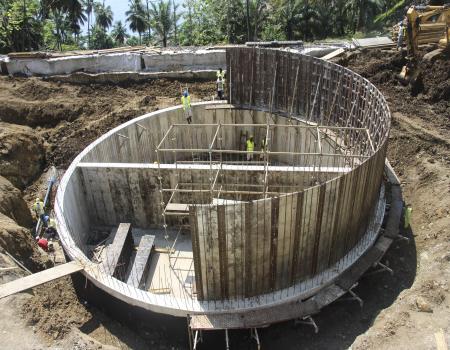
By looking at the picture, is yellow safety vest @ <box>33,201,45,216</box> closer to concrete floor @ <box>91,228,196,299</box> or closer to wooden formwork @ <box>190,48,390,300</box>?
concrete floor @ <box>91,228,196,299</box>

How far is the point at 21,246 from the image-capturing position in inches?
438

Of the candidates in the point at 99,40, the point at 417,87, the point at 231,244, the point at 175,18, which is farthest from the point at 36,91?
the point at 99,40

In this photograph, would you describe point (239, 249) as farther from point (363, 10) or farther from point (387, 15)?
point (363, 10)

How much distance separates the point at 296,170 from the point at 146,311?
18.6 feet

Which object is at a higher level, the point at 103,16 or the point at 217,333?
the point at 103,16

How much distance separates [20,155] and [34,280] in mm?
7900

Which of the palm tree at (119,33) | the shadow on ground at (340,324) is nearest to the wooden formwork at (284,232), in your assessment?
the shadow on ground at (340,324)

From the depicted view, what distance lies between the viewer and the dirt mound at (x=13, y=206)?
41.4 feet

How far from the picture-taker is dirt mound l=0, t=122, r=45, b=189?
15.0m

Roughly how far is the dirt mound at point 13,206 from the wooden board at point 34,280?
3.75 meters

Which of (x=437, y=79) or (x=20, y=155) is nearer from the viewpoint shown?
(x=20, y=155)

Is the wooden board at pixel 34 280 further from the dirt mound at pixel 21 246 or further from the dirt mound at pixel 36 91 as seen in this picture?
the dirt mound at pixel 36 91

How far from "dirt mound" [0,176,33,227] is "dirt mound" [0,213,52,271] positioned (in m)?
0.72

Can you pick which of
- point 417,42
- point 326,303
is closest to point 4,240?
point 326,303
